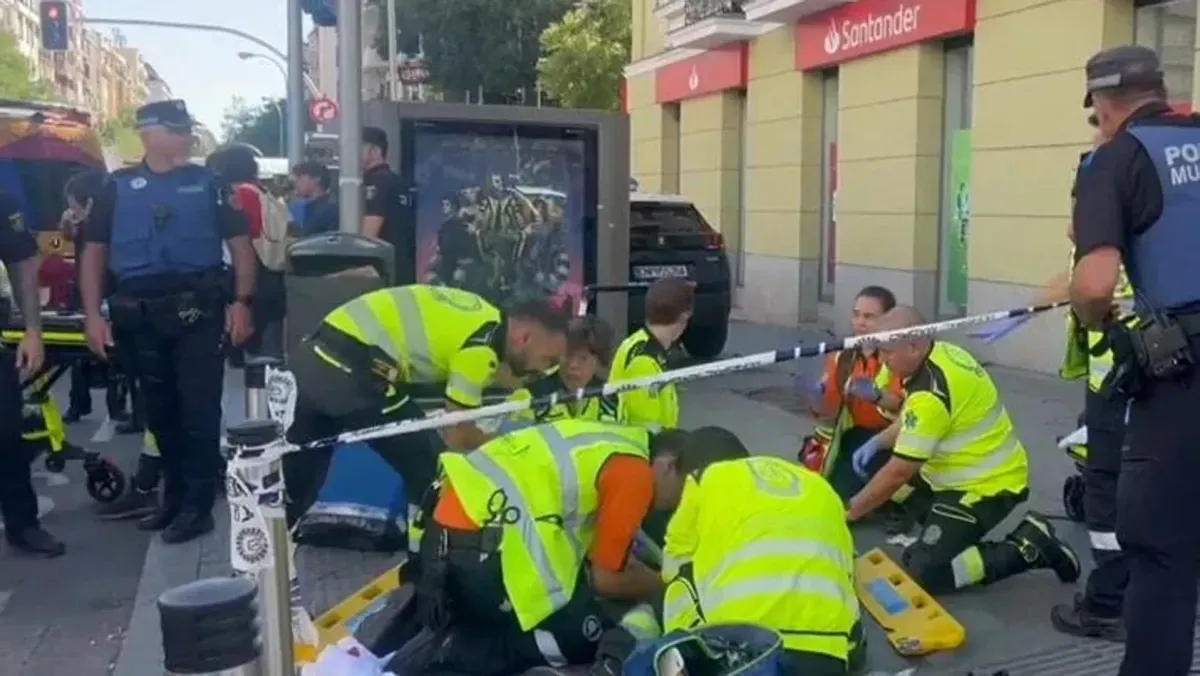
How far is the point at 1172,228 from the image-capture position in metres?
3.55

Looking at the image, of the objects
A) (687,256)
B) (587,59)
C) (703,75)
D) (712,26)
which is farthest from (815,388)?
(587,59)

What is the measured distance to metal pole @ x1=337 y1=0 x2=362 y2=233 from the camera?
735 centimetres

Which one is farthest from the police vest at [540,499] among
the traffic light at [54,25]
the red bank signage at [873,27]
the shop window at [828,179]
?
the traffic light at [54,25]

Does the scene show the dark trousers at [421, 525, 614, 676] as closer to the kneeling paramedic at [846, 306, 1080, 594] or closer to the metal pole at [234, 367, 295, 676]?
the metal pole at [234, 367, 295, 676]

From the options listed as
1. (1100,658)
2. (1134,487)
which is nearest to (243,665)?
(1134,487)

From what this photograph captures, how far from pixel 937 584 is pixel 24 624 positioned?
3466mm

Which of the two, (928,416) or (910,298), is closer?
(928,416)

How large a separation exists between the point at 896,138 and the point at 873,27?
4.23ft

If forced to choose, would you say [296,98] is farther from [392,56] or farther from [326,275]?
[392,56]

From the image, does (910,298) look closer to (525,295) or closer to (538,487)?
(525,295)

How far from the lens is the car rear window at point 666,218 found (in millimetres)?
12023

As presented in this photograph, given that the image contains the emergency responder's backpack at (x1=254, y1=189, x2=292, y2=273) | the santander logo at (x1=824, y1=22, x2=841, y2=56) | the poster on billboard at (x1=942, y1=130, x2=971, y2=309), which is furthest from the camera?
the santander logo at (x1=824, y1=22, x2=841, y2=56)

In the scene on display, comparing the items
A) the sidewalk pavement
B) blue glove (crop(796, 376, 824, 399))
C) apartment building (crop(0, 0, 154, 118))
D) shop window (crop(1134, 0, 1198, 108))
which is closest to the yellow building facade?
shop window (crop(1134, 0, 1198, 108))

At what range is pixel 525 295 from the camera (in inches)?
371
